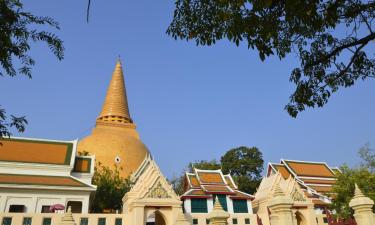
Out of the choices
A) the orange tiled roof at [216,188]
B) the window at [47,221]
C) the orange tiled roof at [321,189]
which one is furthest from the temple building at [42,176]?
the orange tiled roof at [321,189]

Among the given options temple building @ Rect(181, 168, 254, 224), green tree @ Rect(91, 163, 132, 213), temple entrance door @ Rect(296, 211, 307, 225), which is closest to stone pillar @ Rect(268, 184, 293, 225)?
temple building @ Rect(181, 168, 254, 224)

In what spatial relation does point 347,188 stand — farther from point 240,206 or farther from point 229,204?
point 229,204

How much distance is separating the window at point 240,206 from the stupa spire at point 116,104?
26.8 meters

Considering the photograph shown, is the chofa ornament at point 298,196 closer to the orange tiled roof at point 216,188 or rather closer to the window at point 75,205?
the orange tiled roof at point 216,188

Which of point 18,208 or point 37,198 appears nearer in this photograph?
point 18,208

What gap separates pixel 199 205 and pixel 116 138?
792 inches

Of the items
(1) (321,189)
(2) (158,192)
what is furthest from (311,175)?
(2) (158,192)

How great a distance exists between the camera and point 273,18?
546 cm

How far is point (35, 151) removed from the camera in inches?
1016

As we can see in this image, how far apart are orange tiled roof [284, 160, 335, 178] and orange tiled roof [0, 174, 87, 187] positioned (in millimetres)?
21534

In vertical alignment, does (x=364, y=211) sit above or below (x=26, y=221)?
below

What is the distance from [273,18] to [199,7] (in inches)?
57.9

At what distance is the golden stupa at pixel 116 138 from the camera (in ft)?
133

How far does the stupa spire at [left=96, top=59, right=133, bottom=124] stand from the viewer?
5069cm
